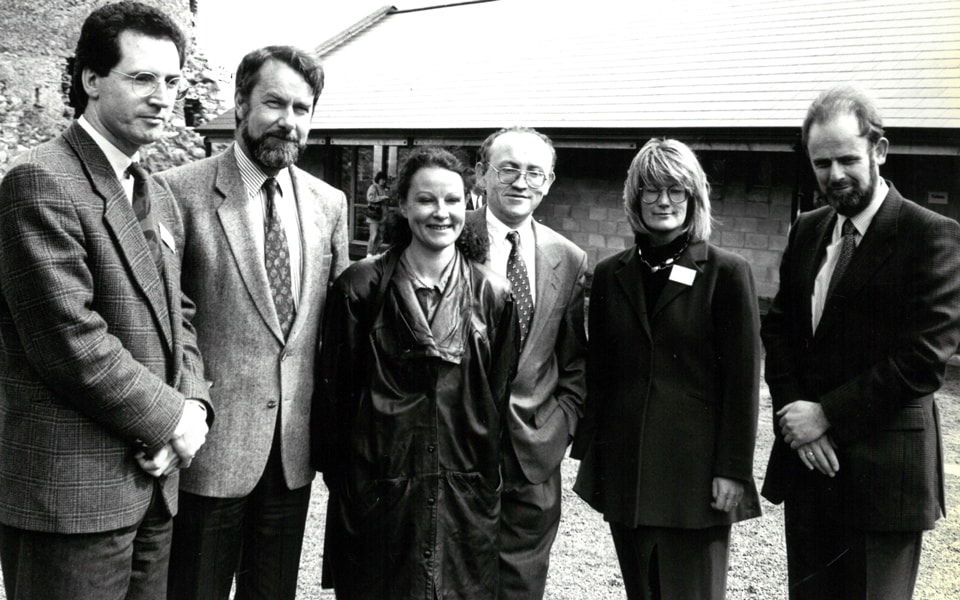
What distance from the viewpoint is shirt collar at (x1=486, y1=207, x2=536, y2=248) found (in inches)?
119

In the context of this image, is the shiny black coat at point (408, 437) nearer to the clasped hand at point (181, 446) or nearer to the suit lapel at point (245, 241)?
the suit lapel at point (245, 241)

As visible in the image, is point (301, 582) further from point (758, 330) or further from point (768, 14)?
point (768, 14)

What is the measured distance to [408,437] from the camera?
254 cm

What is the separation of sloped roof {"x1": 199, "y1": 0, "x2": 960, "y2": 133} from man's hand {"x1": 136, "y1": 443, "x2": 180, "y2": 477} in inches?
384

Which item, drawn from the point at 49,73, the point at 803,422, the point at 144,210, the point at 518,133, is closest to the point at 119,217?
the point at 144,210

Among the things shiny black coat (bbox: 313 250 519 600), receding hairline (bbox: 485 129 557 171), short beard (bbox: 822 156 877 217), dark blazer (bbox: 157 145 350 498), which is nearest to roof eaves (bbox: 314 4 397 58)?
receding hairline (bbox: 485 129 557 171)

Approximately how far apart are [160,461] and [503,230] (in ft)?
5.10

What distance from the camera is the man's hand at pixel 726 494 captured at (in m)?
2.63

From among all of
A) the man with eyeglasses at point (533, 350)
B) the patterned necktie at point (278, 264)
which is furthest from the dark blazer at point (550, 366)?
the patterned necktie at point (278, 264)

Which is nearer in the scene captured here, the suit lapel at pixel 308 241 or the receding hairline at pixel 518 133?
the suit lapel at pixel 308 241

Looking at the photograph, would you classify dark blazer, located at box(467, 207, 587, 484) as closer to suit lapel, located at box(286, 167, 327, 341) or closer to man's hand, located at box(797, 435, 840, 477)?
suit lapel, located at box(286, 167, 327, 341)

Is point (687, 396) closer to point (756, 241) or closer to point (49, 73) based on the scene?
point (756, 241)

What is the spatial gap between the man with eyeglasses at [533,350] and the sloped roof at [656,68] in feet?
27.1

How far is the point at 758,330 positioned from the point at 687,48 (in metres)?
12.2
